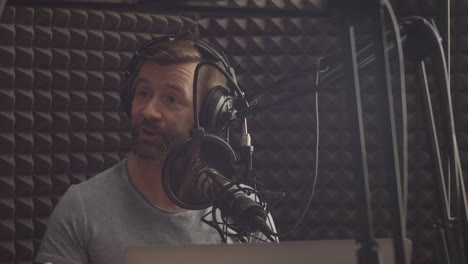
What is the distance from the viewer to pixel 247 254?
2.01ft

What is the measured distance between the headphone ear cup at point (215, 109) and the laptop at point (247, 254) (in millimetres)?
481

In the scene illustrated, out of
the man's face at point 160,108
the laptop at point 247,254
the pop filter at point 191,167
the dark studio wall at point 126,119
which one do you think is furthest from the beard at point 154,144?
the laptop at point 247,254

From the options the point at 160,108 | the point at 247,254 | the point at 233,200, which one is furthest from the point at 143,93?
the point at 247,254

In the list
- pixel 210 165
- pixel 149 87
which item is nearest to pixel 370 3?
pixel 210 165

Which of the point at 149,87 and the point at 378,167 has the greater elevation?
the point at 149,87

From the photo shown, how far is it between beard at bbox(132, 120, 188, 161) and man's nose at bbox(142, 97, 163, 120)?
19mm

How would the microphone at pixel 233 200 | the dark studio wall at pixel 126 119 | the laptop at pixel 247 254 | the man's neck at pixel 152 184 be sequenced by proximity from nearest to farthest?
the laptop at pixel 247 254, the microphone at pixel 233 200, the man's neck at pixel 152 184, the dark studio wall at pixel 126 119

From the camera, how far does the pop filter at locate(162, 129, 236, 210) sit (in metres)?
0.93

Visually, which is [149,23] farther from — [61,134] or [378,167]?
[378,167]

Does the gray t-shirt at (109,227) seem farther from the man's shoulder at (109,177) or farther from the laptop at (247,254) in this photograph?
the laptop at (247,254)

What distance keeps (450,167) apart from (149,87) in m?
0.88

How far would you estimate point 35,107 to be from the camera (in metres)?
1.72

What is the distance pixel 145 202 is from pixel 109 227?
0.10 m

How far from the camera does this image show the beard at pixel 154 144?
4.17 feet
